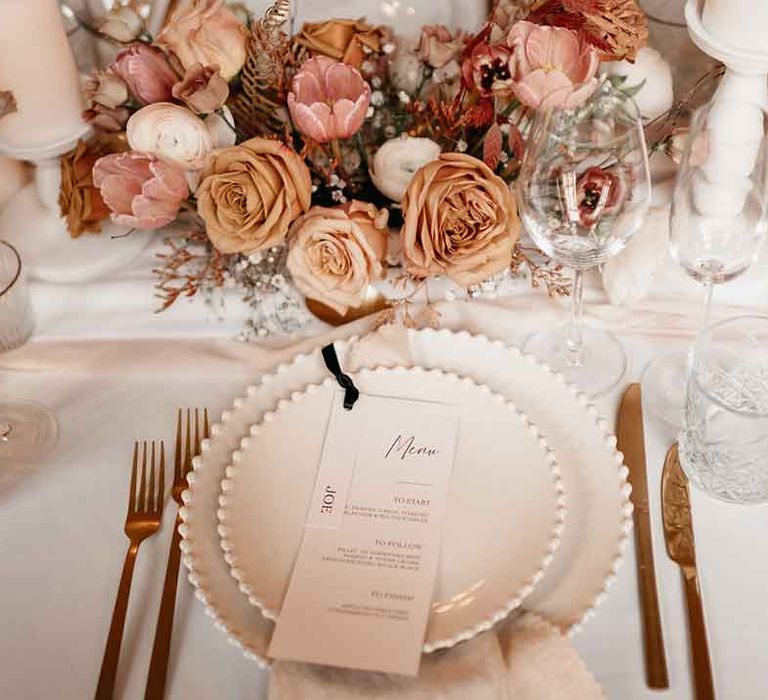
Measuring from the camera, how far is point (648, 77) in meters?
0.99

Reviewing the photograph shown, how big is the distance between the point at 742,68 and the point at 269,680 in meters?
0.69

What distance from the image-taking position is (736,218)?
0.84 meters

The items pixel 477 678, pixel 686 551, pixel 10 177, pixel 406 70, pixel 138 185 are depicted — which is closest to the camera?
pixel 477 678

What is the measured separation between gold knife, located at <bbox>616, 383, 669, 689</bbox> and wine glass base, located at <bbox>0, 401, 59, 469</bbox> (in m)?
0.56

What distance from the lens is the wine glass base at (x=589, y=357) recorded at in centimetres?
91

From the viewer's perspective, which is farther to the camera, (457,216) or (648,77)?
(648,77)

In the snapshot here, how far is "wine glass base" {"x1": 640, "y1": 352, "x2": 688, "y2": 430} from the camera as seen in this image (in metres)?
0.88

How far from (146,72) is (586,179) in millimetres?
428

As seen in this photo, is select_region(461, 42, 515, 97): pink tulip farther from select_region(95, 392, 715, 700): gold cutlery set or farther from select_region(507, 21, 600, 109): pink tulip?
select_region(95, 392, 715, 700): gold cutlery set

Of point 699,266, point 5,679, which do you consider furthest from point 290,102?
point 5,679

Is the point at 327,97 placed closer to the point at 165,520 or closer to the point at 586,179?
the point at 586,179

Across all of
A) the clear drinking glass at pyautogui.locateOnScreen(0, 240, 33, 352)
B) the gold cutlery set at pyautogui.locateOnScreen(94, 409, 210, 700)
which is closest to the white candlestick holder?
the clear drinking glass at pyautogui.locateOnScreen(0, 240, 33, 352)

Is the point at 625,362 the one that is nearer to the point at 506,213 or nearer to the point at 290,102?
the point at 506,213

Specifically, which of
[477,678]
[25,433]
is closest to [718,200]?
[477,678]
